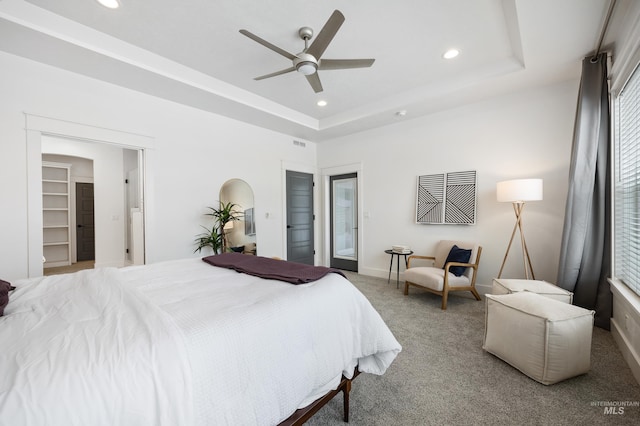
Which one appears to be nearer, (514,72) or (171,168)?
(514,72)

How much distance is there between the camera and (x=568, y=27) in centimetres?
222

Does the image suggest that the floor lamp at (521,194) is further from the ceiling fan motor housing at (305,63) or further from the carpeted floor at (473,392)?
the ceiling fan motor housing at (305,63)

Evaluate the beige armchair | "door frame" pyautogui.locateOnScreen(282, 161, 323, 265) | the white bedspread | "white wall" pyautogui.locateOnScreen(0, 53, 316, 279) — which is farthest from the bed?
"door frame" pyautogui.locateOnScreen(282, 161, 323, 265)

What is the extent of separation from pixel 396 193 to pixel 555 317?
293 cm

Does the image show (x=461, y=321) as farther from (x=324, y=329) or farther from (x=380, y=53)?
(x=380, y=53)

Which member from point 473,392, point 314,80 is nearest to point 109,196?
point 314,80

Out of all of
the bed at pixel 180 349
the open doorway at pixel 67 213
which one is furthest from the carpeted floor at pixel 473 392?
the open doorway at pixel 67 213

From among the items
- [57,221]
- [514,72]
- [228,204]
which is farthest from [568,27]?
[57,221]

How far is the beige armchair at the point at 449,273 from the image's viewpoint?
3.24 m

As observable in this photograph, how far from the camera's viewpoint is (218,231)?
400cm

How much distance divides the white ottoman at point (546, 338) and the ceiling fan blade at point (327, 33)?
2.53 m

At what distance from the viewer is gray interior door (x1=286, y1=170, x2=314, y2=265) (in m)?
5.14

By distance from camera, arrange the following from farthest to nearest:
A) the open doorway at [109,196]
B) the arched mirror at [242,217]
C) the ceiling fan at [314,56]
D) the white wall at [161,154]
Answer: the open doorway at [109,196] < the arched mirror at [242,217] < the white wall at [161,154] < the ceiling fan at [314,56]
